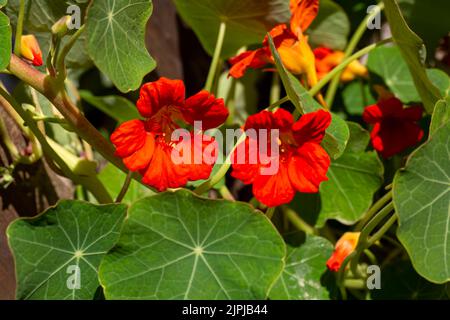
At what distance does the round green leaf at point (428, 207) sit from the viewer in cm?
103

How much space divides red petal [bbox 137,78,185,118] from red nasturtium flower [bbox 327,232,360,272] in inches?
15.5

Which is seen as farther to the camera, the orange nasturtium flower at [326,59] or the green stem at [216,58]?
the orange nasturtium flower at [326,59]

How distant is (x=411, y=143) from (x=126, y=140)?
596 mm

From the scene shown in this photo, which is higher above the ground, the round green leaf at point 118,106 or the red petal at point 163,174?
the round green leaf at point 118,106

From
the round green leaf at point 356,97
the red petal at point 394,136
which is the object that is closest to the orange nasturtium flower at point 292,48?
the red petal at point 394,136

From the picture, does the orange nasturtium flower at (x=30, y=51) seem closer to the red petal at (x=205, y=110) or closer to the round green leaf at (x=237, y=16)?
the red petal at (x=205, y=110)

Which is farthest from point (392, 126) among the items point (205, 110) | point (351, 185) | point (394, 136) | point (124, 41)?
point (124, 41)

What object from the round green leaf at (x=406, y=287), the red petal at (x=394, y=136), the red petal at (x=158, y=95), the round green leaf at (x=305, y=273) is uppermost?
the red petal at (x=158, y=95)

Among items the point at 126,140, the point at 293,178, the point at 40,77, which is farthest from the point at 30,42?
the point at 293,178

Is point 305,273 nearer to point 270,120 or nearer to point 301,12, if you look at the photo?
point 270,120

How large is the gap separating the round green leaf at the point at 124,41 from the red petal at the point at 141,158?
0.29ft

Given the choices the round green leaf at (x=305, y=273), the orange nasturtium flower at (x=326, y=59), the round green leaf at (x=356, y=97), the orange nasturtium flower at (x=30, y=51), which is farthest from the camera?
the round green leaf at (x=356, y=97)

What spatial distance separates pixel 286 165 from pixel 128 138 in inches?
9.8

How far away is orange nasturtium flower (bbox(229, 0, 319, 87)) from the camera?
1176 mm
